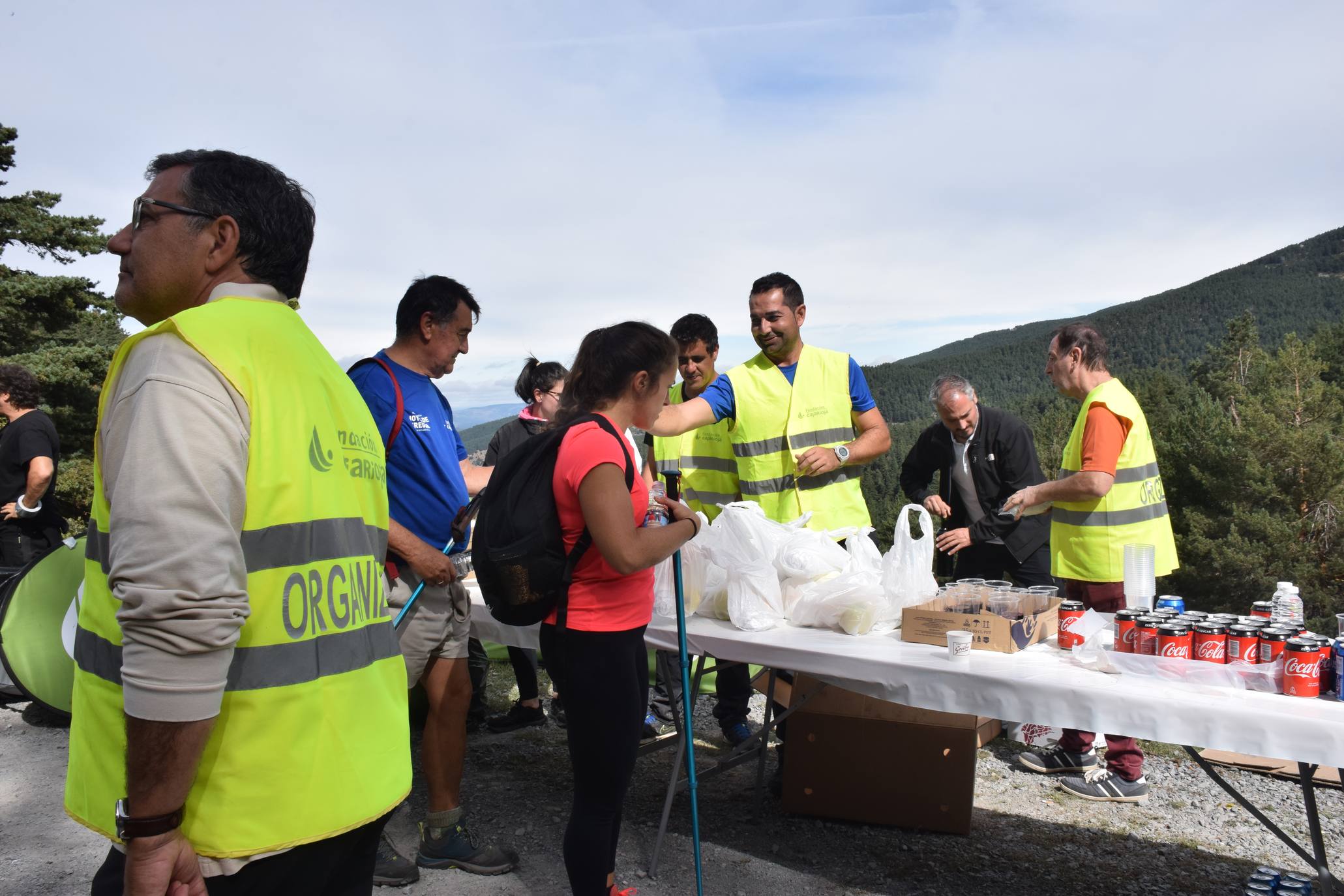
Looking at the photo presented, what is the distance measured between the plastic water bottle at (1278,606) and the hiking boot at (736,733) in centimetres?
232

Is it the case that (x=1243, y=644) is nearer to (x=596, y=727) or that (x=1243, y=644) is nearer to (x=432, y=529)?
(x=596, y=727)

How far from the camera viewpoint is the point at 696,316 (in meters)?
4.85

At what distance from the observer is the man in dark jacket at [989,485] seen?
184 inches

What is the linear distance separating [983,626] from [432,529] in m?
1.71

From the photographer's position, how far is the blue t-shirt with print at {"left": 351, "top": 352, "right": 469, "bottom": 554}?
2.79 m

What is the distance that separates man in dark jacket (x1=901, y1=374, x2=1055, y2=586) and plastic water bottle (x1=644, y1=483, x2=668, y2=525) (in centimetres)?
256

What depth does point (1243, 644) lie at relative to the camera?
7.38ft

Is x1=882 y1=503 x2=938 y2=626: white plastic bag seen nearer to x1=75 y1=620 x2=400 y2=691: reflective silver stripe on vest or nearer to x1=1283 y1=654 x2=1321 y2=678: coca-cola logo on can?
x1=1283 y1=654 x2=1321 y2=678: coca-cola logo on can

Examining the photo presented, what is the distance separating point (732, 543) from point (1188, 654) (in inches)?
52.3

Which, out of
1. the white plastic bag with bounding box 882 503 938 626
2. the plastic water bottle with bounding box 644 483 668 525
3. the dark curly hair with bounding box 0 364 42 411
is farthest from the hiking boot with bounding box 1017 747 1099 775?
the dark curly hair with bounding box 0 364 42 411

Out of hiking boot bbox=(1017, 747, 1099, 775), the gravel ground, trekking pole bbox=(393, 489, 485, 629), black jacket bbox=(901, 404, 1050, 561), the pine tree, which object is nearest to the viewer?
trekking pole bbox=(393, 489, 485, 629)

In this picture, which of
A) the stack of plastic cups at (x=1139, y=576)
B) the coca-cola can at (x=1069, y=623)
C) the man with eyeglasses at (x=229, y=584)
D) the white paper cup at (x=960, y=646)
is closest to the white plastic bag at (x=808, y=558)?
the white paper cup at (x=960, y=646)

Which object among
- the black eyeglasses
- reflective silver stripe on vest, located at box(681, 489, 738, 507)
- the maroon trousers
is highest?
the black eyeglasses

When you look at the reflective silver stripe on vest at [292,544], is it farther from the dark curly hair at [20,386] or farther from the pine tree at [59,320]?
the pine tree at [59,320]
